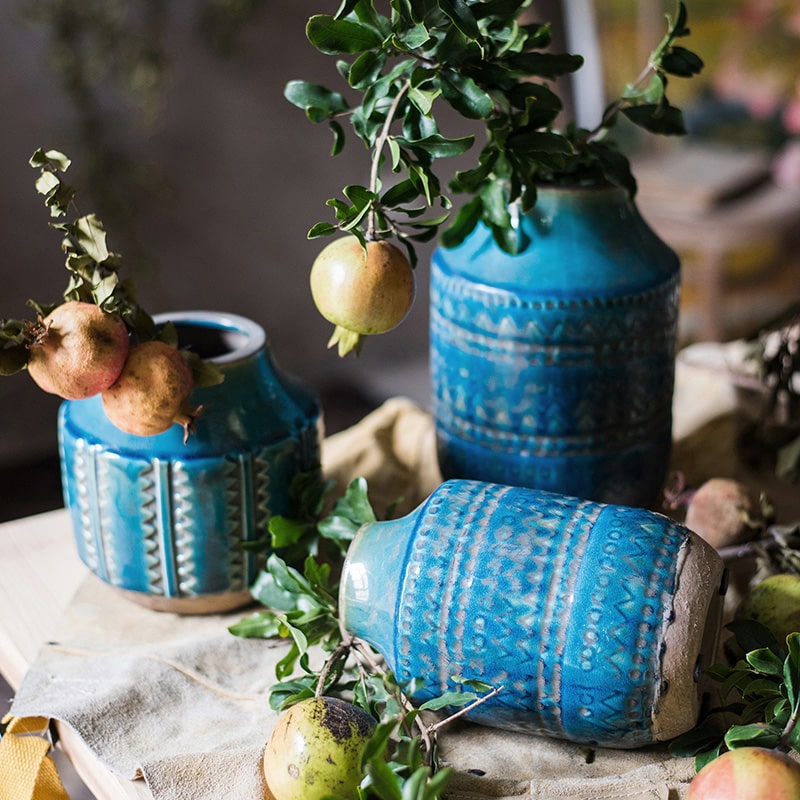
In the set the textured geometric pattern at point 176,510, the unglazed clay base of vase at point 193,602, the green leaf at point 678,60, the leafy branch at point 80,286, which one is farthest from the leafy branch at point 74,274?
the green leaf at point 678,60

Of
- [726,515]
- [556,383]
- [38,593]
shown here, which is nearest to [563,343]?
[556,383]

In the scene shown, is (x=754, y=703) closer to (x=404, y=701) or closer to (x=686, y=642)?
(x=686, y=642)

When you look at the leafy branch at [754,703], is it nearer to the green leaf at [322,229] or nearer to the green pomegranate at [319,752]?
the green pomegranate at [319,752]

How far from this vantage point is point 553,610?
24.5 inches

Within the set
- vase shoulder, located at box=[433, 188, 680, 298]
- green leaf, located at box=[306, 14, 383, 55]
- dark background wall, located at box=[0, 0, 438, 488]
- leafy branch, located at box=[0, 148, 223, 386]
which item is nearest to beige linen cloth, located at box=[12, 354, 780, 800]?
leafy branch, located at box=[0, 148, 223, 386]

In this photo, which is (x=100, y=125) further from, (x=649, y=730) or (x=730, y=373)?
(x=649, y=730)

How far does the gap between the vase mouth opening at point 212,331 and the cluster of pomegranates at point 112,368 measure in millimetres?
116

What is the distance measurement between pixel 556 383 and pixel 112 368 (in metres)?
0.33

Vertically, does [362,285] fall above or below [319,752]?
above

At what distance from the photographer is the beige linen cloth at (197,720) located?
2.13 feet

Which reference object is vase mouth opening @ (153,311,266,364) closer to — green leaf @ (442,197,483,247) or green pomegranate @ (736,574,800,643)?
green leaf @ (442,197,483,247)

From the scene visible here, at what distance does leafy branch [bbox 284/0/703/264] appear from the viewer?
2.19 ft

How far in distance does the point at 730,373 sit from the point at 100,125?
1521 millimetres

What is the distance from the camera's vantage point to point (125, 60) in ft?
7.06
